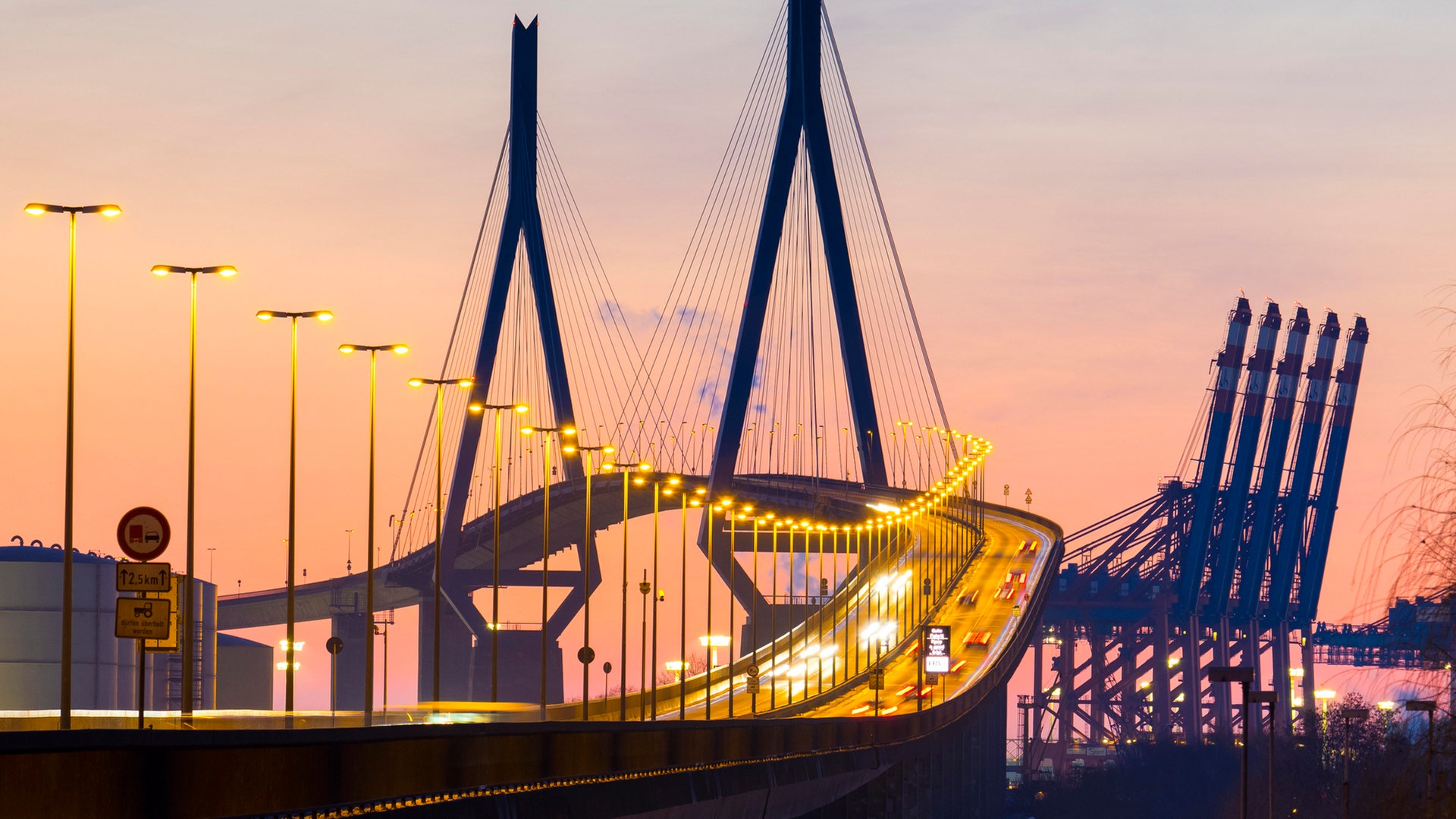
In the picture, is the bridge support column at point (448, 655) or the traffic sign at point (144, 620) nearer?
the traffic sign at point (144, 620)

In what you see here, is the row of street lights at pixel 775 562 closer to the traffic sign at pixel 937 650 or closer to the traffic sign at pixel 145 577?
the traffic sign at pixel 937 650

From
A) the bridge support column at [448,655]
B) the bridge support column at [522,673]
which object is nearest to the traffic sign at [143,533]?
the bridge support column at [522,673]

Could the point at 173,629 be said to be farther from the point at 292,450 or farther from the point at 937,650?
the point at 937,650

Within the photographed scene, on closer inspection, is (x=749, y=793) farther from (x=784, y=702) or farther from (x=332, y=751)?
(x=784, y=702)

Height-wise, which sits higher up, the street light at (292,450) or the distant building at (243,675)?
the street light at (292,450)

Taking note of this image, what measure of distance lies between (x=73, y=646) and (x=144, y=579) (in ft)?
331

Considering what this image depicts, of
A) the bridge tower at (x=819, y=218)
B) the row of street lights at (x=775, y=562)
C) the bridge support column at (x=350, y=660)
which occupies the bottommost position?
the bridge support column at (x=350, y=660)

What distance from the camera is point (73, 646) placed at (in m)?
123

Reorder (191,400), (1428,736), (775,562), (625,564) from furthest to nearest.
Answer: (775,562) → (625,564) → (191,400) → (1428,736)

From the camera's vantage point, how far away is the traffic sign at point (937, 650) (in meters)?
115

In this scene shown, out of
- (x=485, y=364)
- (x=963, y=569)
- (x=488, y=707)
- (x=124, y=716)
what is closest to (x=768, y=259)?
(x=485, y=364)

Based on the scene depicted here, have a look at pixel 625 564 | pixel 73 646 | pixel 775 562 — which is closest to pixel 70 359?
A: pixel 625 564

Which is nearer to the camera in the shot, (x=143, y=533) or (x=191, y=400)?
(x=143, y=533)

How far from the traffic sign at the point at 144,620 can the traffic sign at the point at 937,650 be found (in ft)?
292
